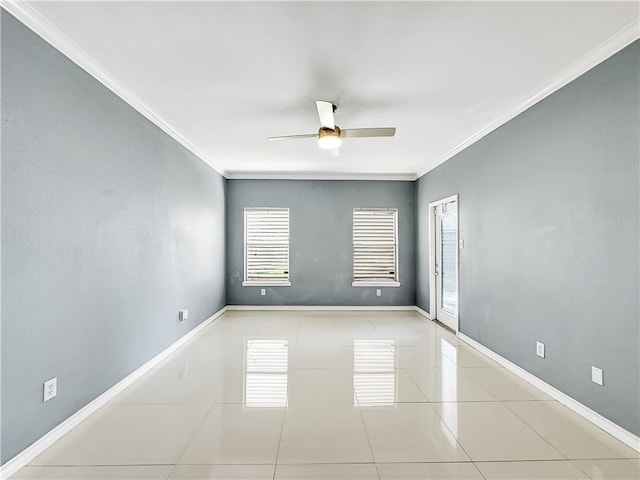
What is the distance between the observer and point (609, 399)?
7.77ft

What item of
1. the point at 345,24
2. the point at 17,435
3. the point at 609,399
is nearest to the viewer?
the point at 17,435

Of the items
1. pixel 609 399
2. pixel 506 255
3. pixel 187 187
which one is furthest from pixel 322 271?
pixel 609 399

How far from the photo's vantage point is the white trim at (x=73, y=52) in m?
1.97

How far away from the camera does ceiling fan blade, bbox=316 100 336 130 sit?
2.82 m

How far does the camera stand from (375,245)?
6918mm

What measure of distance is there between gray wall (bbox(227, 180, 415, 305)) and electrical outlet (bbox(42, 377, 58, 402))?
450 cm

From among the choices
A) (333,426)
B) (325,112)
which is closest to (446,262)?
(325,112)

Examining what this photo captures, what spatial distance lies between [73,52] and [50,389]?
91.1 inches

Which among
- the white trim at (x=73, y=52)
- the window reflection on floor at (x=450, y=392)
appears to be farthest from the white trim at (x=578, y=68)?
the white trim at (x=73, y=52)

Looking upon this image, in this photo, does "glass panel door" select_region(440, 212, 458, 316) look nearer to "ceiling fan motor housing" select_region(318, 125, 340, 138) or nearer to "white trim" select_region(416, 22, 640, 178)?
"white trim" select_region(416, 22, 640, 178)

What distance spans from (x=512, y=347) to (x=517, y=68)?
2691mm

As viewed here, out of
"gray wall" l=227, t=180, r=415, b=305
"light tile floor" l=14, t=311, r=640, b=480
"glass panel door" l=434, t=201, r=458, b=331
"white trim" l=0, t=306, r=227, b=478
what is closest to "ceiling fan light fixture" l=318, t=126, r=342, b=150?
"light tile floor" l=14, t=311, r=640, b=480

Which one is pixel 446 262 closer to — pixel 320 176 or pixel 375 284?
pixel 375 284

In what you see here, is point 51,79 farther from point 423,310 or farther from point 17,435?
point 423,310
